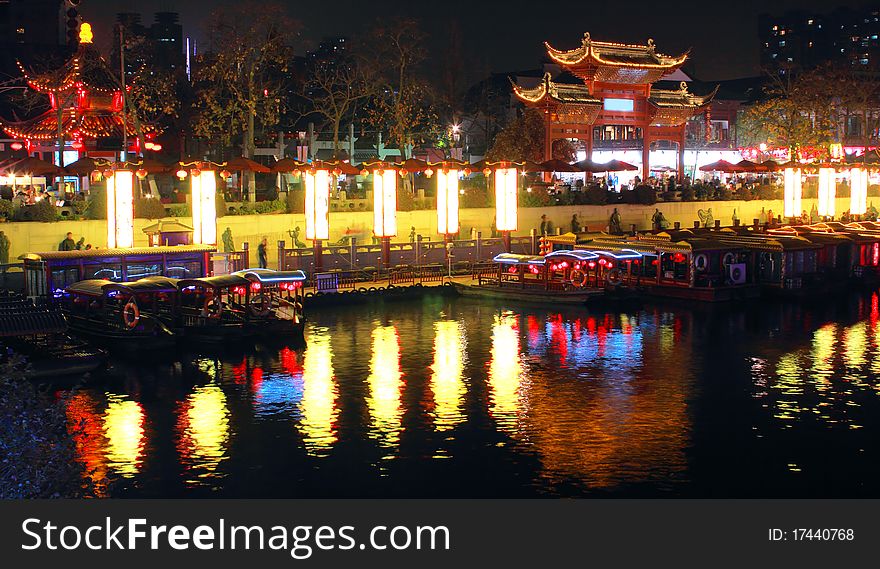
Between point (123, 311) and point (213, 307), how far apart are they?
9.45 feet

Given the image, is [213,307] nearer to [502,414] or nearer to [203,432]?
[203,432]

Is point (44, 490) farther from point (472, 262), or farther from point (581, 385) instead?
point (472, 262)

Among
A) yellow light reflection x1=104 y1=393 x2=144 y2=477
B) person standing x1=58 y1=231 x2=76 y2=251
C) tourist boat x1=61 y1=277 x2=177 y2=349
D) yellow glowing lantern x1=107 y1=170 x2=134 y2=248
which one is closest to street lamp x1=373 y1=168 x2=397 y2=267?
yellow glowing lantern x1=107 y1=170 x2=134 y2=248

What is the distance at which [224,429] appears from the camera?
2627 cm

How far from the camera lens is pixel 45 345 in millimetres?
32125

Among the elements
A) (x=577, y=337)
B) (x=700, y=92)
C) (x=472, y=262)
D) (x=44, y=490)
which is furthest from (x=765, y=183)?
(x=44, y=490)

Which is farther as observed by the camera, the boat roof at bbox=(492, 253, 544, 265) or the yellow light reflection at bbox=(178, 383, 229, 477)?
the boat roof at bbox=(492, 253, 544, 265)

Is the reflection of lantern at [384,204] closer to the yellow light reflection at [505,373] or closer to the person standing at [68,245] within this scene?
the yellow light reflection at [505,373]

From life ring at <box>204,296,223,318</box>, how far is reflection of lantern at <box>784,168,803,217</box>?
4247cm

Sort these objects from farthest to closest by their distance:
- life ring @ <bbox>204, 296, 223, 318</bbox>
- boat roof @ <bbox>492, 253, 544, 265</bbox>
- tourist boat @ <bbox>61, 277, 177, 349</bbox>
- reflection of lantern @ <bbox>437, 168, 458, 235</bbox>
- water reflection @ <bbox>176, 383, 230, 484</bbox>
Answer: reflection of lantern @ <bbox>437, 168, 458, 235</bbox>, boat roof @ <bbox>492, 253, 544, 265</bbox>, life ring @ <bbox>204, 296, 223, 318</bbox>, tourist boat @ <bbox>61, 277, 177, 349</bbox>, water reflection @ <bbox>176, 383, 230, 484</bbox>

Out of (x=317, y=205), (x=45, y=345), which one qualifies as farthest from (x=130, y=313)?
(x=317, y=205)

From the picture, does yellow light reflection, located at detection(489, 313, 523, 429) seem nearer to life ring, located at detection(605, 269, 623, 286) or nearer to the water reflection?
the water reflection

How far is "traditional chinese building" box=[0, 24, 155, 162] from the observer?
55812 millimetres

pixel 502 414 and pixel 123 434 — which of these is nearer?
pixel 123 434
